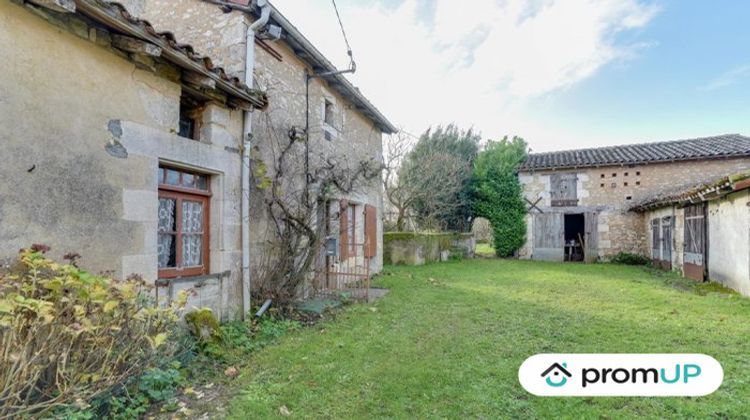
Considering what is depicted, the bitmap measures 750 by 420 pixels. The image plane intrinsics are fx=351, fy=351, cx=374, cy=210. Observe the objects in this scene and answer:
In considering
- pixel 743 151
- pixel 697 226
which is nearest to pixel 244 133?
pixel 697 226

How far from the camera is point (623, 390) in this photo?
346cm

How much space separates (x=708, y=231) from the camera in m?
9.54

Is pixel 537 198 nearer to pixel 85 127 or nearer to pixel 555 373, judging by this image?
pixel 555 373

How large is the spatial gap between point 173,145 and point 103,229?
4.29ft

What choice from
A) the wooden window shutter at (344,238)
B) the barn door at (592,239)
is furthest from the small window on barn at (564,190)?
the wooden window shutter at (344,238)

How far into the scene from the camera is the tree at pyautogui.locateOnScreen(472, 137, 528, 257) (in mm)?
16938

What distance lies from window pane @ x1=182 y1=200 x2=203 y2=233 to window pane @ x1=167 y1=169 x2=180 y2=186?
307 millimetres

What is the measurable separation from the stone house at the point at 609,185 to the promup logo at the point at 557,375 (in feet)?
46.0

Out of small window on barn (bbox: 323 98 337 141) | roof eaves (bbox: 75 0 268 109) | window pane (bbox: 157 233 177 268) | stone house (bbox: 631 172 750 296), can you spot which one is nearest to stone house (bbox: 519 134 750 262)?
stone house (bbox: 631 172 750 296)

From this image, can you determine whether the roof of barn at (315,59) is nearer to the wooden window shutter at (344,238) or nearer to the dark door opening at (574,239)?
the wooden window shutter at (344,238)

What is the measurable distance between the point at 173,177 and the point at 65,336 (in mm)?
2715

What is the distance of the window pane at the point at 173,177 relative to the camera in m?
4.61

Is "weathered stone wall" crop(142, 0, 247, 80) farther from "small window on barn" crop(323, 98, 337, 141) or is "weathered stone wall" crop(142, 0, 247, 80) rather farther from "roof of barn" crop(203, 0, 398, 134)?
"small window on barn" crop(323, 98, 337, 141)

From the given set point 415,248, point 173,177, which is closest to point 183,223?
point 173,177
